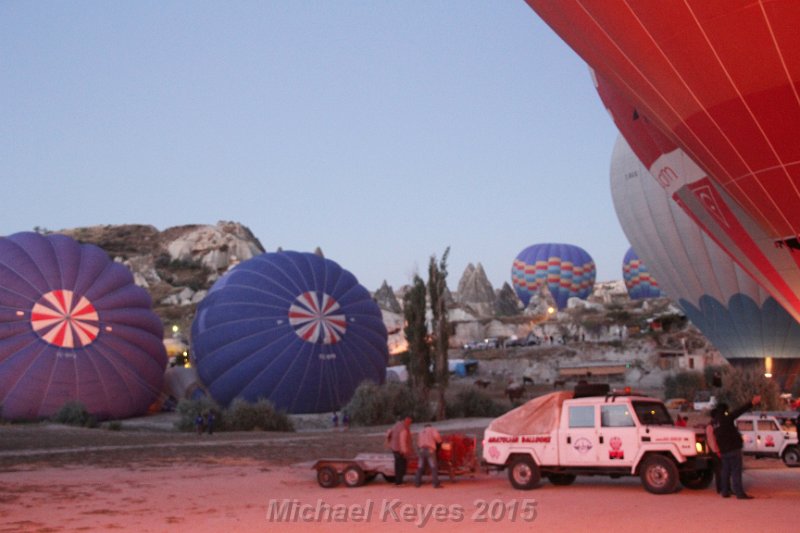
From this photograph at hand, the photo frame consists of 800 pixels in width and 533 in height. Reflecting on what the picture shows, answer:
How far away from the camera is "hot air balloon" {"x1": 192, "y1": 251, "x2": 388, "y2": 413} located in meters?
26.7

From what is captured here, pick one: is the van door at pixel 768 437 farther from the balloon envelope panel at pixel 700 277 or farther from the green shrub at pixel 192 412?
the green shrub at pixel 192 412

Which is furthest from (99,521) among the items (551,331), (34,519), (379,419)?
(551,331)

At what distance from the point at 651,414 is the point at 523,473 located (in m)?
1.62

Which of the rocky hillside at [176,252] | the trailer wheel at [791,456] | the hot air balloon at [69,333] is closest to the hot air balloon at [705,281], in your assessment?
the trailer wheel at [791,456]

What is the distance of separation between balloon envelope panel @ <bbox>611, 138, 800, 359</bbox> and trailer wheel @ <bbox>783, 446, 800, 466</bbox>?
43.5 feet

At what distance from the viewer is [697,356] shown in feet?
151

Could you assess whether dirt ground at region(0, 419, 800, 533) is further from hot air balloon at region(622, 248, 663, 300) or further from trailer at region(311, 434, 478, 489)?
hot air balloon at region(622, 248, 663, 300)

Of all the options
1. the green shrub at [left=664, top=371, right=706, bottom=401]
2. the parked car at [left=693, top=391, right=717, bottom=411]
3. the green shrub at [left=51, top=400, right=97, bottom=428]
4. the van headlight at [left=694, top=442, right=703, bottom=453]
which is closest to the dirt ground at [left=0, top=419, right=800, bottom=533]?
the van headlight at [left=694, top=442, right=703, bottom=453]

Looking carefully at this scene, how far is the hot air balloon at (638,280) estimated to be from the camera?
268 feet

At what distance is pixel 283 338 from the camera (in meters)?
26.9

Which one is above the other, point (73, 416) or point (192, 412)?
point (192, 412)

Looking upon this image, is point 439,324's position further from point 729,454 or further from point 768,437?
point 729,454

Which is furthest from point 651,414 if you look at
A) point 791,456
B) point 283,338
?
point 283,338

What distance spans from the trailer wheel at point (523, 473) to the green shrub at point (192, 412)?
14318 mm
